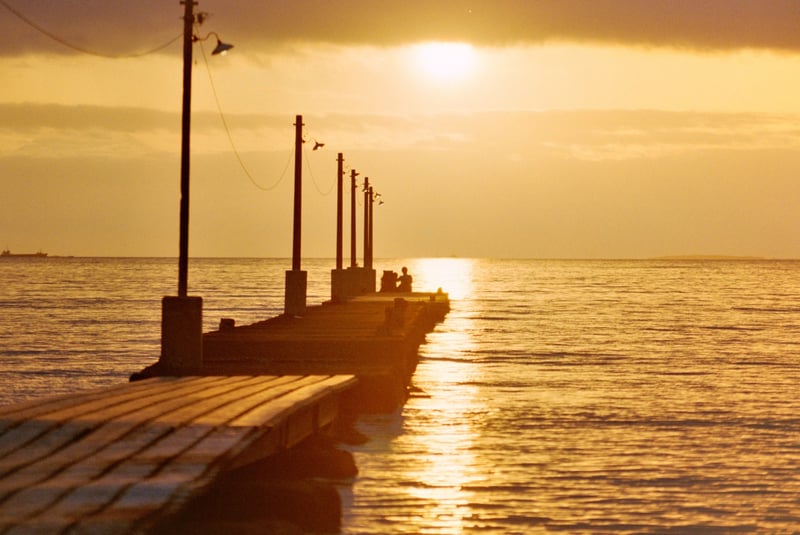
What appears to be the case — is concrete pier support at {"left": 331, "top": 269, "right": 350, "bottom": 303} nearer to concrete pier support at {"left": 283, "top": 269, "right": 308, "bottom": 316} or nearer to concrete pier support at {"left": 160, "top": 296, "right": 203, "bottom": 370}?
concrete pier support at {"left": 283, "top": 269, "right": 308, "bottom": 316}

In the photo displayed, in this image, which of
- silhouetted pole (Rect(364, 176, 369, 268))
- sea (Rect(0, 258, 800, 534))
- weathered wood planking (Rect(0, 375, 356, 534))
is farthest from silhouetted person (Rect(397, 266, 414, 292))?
weathered wood planking (Rect(0, 375, 356, 534))

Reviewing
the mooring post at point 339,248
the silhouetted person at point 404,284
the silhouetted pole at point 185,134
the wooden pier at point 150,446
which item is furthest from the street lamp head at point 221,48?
the silhouetted person at point 404,284

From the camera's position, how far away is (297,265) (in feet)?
148

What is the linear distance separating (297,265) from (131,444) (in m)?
34.4

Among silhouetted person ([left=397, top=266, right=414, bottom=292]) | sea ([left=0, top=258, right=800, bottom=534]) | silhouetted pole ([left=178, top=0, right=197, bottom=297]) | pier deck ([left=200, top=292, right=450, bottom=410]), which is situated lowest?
sea ([left=0, top=258, right=800, bottom=534])

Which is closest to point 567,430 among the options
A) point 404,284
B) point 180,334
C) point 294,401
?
point 180,334

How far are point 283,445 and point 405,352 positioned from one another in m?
15.0

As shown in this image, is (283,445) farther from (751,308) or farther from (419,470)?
(751,308)

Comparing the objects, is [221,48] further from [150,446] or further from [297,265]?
[297,265]

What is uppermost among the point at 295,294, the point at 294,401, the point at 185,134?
the point at 185,134

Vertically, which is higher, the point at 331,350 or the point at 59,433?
the point at 59,433

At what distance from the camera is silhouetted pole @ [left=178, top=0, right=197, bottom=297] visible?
22.7 m

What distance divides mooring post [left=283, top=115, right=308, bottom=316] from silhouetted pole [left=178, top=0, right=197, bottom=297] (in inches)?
739

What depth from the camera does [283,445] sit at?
1331 centimetres
